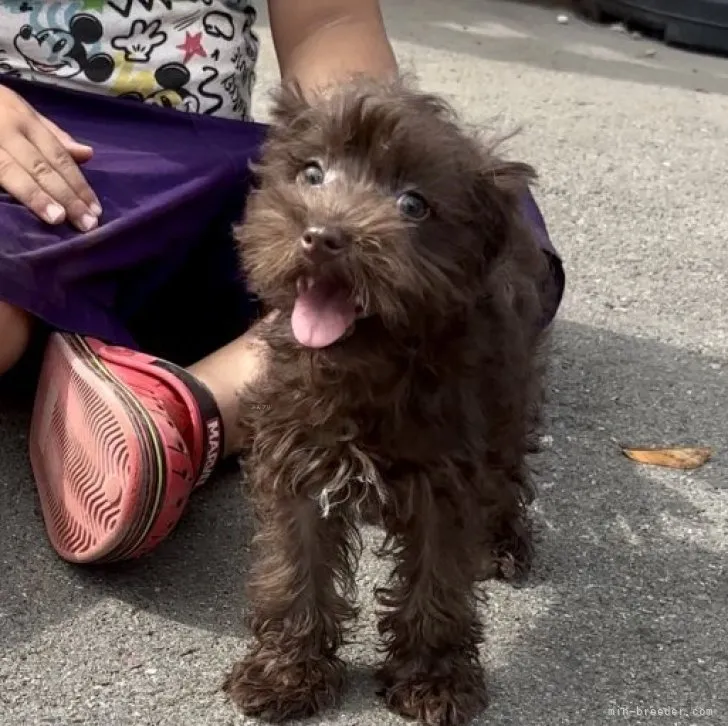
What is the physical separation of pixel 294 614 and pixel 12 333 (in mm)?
875

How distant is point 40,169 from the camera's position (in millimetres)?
2283

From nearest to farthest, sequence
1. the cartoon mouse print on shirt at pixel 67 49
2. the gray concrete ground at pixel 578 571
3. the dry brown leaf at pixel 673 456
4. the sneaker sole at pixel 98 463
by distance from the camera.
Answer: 1. the gray concrete ground at pixel 578 571
2. the sneaker sole at pixel 98 463
3. the cartoon mouse print on shirt at pixel 67 49
4. the dry brown leaf at pixel 673 456

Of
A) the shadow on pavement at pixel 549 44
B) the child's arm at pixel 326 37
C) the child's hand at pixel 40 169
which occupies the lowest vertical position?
the shadow on pavement at pixel 549 44

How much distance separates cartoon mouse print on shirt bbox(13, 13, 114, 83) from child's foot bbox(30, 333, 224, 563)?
1.82 ft

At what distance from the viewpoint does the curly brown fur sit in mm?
1621

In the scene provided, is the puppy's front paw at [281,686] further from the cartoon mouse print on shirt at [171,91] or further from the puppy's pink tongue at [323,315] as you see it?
the cartoon mouse print on shirt at [171,91]

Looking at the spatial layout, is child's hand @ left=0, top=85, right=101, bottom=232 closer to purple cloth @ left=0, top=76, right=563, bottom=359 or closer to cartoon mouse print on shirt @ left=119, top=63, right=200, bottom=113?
purple cloth @ left=0, top=76, right=563, bottom=359

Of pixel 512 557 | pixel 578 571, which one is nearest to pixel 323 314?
pixel 512 557

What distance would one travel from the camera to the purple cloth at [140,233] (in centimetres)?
231

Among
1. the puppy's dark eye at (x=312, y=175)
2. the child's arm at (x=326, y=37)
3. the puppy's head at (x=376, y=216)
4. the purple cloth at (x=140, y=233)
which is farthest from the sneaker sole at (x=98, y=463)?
the child's arm at (x=326, y=37)

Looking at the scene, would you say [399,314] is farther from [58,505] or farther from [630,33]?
[630,33]

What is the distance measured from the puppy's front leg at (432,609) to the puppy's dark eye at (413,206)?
393 mm

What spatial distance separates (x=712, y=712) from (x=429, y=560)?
1.72 feet

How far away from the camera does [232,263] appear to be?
270 centimetres
